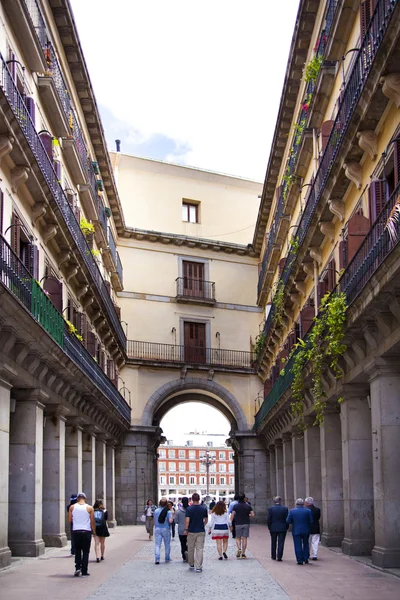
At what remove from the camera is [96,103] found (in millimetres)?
31391

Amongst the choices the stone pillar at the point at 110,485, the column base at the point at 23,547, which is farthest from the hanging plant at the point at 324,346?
the stone pillar at the point at 110,485

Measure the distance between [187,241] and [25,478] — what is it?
2650 cm

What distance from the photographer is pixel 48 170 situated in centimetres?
2134

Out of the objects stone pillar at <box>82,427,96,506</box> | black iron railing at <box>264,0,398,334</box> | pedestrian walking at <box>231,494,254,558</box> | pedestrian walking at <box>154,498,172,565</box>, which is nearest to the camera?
black iron railing at <box>264,0,398,334</box>

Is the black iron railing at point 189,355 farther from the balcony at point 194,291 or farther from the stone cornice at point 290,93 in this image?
the stone cornice at point 290,93

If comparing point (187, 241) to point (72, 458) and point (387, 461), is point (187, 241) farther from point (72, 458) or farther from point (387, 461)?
point (387, 461)

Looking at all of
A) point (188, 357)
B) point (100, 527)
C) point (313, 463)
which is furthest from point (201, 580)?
point (188, 357)

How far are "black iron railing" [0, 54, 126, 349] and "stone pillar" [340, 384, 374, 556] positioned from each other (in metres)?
8.72

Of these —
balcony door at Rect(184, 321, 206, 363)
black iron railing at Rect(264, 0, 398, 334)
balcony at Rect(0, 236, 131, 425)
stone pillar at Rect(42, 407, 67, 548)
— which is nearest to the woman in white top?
balcony at Rect(0, 236, 131, 425)

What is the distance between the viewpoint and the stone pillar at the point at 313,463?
26469mm

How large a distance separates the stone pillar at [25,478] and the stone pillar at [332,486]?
7.48m

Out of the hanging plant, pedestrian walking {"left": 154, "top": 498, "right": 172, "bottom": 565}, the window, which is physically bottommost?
pedestrian walking {"left": 154, "top": 498, "right": 172, "bottom": 565}

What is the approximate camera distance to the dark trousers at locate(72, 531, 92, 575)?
16156 millimetres

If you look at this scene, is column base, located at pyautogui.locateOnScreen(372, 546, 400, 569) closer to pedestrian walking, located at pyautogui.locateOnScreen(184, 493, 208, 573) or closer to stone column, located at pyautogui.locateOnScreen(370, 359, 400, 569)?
stone column, located at pyautogui.locateOnScreen(370, 359, 400, 569)
